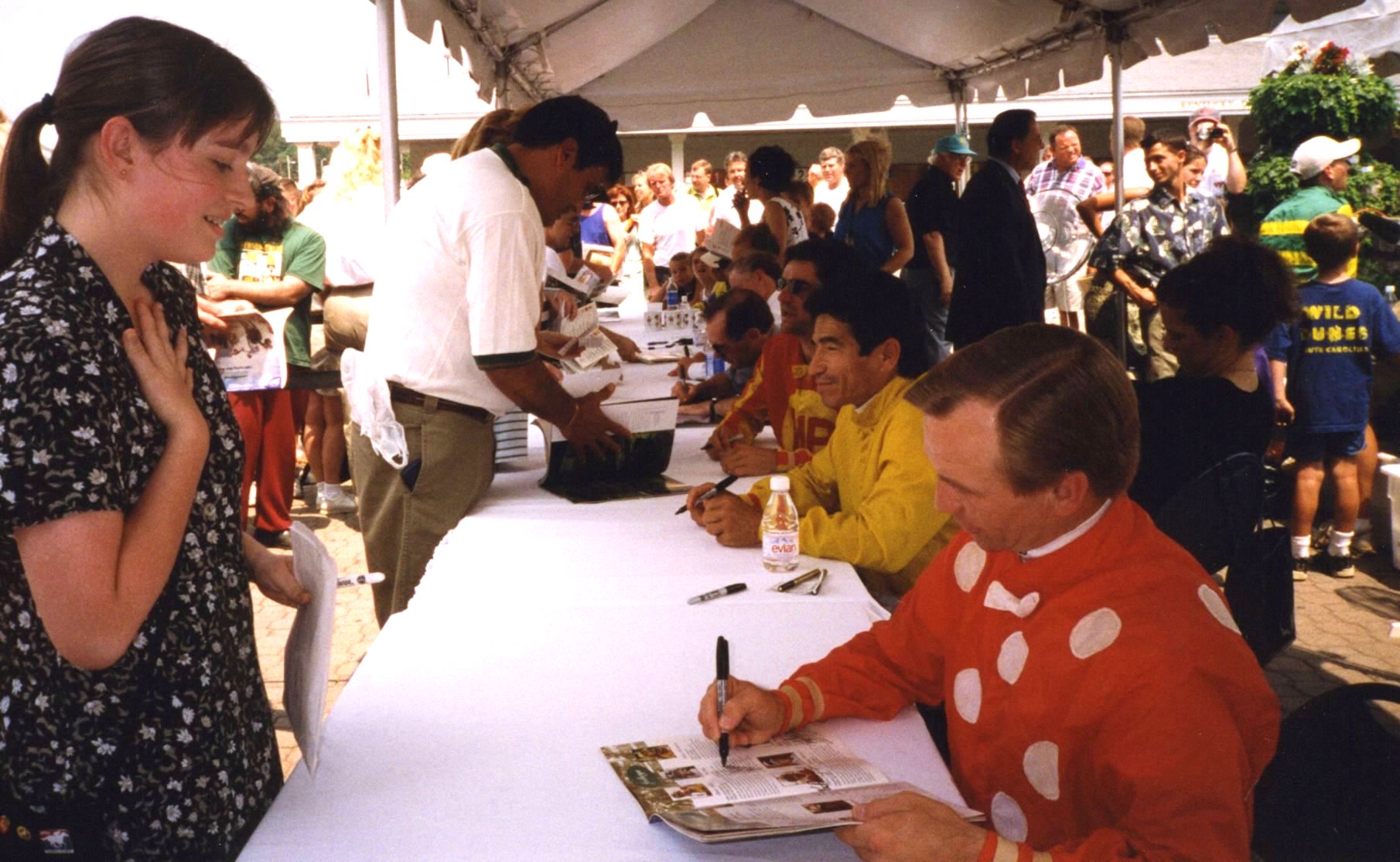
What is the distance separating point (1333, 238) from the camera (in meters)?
4.42

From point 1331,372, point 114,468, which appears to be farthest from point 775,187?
point 114,468

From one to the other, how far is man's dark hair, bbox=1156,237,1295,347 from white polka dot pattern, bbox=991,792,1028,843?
1.65m

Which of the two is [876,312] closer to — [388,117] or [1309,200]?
[388,117]

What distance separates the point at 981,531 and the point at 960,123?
7.57m

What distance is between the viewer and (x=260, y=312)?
500cm

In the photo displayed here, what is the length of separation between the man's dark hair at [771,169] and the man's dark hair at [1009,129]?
1.45 m

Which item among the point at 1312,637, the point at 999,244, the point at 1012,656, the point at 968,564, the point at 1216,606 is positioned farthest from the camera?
the point at 999,244

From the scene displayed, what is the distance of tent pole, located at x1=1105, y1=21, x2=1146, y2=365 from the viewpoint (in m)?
5.73

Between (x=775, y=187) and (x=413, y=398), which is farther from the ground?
(x=775, y=187)

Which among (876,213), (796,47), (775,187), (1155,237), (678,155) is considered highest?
(678,155)

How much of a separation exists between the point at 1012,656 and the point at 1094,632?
13 cm

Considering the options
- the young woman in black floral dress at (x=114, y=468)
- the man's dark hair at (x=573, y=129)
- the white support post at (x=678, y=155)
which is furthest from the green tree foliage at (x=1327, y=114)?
the white support post at (x=678, y=155)

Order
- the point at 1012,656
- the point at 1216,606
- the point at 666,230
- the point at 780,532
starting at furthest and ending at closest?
the point at 666,230, the point at 780,532, the point at 1012,656, the point at 1216,606

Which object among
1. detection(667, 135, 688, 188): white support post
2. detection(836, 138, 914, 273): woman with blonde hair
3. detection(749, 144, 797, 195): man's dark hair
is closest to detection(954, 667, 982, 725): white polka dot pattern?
detection(749, 144, 797, 195): man's dark hair
